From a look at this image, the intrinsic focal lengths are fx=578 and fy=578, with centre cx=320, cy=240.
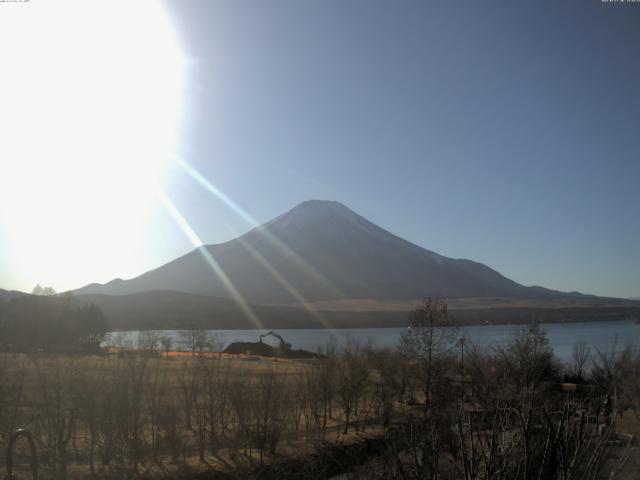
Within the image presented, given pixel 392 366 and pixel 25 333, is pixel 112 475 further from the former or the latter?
pixel 25 333

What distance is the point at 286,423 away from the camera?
17.5 m

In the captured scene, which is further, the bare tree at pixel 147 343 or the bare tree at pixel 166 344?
the bare tree at pixel 166 344

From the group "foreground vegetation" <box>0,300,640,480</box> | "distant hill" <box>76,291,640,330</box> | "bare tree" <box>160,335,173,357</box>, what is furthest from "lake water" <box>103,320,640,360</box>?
"distant hill" <box>76,291,640,330</box>

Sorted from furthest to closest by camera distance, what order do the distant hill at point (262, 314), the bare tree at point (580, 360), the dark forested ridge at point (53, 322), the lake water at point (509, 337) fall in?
the distant hill at point (262, 314), the dark forested ridge at point (53, 322), the lake water at point (509, 337), the bare tree at point (580, 360)

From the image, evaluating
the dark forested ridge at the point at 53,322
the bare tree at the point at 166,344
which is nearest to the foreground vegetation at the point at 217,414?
the bare tree at the point at 166,344

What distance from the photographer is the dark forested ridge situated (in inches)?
1821

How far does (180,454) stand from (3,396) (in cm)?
441

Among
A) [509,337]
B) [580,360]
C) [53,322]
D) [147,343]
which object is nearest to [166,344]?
[53,322]

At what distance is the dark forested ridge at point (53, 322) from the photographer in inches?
1821

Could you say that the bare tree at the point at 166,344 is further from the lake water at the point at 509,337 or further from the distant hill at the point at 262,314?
the distant hill at the point at 262,314

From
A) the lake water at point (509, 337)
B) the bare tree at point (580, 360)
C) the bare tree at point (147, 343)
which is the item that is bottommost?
the lake water at point (509, 337)

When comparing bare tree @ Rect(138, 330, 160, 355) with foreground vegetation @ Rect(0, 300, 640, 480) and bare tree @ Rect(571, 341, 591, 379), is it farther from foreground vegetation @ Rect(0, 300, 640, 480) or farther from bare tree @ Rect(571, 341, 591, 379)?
bare tree @ Rect(571, 341, 591, 379)

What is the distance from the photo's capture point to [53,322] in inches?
→ 2023

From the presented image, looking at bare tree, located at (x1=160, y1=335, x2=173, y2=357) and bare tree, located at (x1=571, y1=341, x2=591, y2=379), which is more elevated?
bare tree, located at (x1=571, y1=341, x2=591, y2=379)
